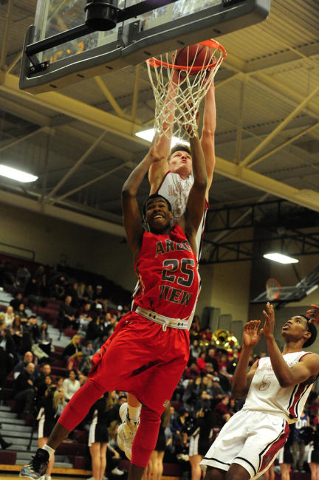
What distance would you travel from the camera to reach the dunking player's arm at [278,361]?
199 inches

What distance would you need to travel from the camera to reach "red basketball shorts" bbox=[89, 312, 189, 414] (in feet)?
15.0

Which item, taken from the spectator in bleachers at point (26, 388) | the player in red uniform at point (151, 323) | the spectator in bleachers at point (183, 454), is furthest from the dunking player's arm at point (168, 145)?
the spectator in bleachers at point (183, 454)

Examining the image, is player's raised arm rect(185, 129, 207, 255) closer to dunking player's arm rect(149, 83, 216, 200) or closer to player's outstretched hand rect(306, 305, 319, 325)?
dunking player's arm rect(149, 83, 216, 200)

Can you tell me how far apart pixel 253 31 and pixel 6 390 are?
29.1 ft

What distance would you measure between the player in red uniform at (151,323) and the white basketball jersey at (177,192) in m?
0.36

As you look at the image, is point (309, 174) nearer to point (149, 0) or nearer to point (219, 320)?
point (219, 320)

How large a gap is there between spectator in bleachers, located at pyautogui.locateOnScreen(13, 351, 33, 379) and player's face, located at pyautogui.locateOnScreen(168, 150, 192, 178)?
29.0 feet

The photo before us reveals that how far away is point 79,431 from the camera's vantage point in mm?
13289

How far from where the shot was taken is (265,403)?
17.4ft

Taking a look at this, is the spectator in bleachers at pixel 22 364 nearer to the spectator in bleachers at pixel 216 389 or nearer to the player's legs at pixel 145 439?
the spectator in bleachers at pixel 216 389

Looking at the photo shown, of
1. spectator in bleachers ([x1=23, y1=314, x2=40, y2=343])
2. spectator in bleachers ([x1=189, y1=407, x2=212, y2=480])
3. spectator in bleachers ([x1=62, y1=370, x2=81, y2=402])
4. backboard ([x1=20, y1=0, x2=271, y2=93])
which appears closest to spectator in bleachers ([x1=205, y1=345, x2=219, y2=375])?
spectator in bleachers ([x1=189, y1=407, x2=212, y2=480])

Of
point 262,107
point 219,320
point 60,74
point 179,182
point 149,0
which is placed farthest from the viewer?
point 219,320

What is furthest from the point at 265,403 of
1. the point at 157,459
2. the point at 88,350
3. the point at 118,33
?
the point at 88,350

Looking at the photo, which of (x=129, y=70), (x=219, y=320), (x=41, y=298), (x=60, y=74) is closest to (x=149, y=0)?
(x=60, y=74)
